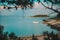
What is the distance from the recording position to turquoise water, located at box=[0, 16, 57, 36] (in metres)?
1.13

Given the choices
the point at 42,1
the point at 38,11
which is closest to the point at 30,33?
the point at 38,11

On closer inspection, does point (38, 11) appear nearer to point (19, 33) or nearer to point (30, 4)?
point (30, 4)

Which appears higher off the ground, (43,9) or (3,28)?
(43,9)

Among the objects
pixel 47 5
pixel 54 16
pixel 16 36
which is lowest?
pixel 16 36

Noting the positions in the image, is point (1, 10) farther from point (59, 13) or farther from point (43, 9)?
point (59, 13)

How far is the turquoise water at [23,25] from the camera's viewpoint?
3.70ft

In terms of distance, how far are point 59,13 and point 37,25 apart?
9.8 inches

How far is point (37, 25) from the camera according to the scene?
115 centimetres

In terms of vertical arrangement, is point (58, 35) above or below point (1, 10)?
below

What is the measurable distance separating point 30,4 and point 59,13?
0.30 metres

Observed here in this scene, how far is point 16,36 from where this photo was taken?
1116 millimetres

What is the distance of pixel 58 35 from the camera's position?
3.75 ft

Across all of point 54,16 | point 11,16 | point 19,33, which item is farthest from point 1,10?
point 54,16

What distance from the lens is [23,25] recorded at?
1.15 metres
